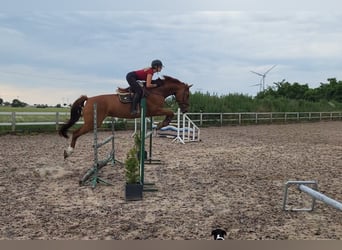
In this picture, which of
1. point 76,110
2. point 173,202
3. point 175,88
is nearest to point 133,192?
point 173,202

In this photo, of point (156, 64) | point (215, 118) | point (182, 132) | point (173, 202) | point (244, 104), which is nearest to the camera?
point (173, 202)

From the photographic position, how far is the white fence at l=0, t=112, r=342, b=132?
37.8 feet

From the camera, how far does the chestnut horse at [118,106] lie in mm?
5258

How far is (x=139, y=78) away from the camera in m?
5.42

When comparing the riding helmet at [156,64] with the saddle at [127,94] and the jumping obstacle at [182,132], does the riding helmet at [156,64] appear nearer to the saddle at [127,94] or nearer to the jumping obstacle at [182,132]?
the saddle at [127,94]

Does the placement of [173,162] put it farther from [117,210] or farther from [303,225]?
[303,225]

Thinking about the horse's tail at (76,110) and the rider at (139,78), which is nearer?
the rider at (139,78)

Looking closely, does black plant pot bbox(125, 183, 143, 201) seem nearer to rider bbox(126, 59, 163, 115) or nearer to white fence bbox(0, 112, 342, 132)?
rider bbox(126, 59, 163, 115)

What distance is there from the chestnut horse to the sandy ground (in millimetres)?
757

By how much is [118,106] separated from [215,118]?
12322 millimetres

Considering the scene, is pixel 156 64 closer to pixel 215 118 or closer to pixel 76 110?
pixel 76 110

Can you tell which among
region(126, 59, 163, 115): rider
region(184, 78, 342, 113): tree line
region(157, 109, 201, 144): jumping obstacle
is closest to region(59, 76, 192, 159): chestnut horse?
region(126, 59, 163, 115): rider

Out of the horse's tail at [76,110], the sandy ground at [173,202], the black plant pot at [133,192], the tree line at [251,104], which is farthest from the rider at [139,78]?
the tree line at [251,104]

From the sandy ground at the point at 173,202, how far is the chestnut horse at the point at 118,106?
0.76 m
